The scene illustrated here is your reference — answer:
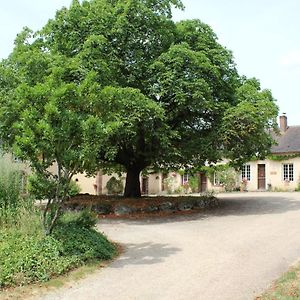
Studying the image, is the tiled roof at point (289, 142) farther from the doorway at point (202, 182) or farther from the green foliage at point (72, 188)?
the green foliage at point (72, 188)

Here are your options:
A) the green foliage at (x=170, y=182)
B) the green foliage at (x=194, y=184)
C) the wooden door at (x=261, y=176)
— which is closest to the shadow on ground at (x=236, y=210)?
the wooden door at (x=261, y=176)

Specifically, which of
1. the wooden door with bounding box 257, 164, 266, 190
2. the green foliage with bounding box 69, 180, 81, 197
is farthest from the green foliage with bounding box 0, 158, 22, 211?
the wooden door with bounding box 257, 164, 266, 190

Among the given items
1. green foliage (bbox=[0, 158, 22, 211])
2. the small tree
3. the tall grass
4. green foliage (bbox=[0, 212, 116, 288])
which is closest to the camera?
green foliage (bbox=[0, 212, 116, 288])

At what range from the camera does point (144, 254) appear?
966cm

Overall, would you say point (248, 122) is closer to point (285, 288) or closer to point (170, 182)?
point (285, 288)

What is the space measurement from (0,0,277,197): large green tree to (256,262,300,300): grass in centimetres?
813

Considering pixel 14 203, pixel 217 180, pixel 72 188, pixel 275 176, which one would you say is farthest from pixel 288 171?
pixel 14 203

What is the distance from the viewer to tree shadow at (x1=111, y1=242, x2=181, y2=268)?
29.1ft

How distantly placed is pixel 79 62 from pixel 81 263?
343 inches

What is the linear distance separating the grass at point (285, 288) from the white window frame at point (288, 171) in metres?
26.5

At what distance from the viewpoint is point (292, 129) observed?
36062mm

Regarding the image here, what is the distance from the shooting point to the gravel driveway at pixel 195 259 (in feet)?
22.9

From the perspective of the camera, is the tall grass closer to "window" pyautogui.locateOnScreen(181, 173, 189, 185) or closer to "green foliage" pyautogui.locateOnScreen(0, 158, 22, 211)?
"green foliage" pyautogui.locateOnScreen(0, 158, 22, 211)

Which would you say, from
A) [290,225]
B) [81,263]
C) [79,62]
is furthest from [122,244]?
[79,62]
